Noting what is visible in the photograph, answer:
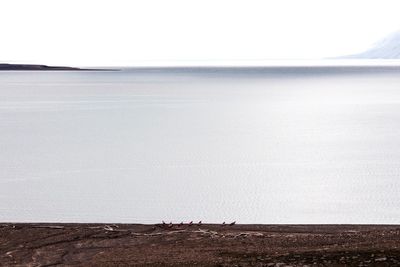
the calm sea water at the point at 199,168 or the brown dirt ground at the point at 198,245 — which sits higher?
the calm sea water at the point at 199,168

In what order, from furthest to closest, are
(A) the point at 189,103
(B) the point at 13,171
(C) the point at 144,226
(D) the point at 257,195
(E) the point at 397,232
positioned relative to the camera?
1. (A) the point at 189,103
2. (B) the point at 13,171
3. (D) the point at 257,195
4. (C) the point at 144,226
5. (E) the point at 397,232

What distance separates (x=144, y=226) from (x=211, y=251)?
3906 millimetres

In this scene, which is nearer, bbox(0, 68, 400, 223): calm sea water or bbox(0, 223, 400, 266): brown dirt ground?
bbox(0, 223, 400, 266): brown dirt ground

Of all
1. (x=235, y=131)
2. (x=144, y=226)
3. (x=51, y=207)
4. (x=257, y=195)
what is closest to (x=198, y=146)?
(x=235, y=131)

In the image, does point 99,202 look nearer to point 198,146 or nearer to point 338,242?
point 338,242

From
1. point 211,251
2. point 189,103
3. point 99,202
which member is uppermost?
point 189,103

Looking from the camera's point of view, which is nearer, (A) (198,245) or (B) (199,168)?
(A) (198,245)

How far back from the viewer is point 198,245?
17266 mm

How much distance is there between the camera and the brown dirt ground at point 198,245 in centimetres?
1489

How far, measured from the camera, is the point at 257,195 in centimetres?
2936

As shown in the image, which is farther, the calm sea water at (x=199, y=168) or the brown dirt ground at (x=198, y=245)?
the calm sea water at (x=199, y=168)

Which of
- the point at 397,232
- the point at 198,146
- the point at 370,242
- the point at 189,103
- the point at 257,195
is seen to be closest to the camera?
the point at 370,242

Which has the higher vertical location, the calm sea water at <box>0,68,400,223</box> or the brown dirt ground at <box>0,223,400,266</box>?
the calm sea water at <box>0,68,400,223</box>

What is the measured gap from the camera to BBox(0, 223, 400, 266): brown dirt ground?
1489 centimetres
